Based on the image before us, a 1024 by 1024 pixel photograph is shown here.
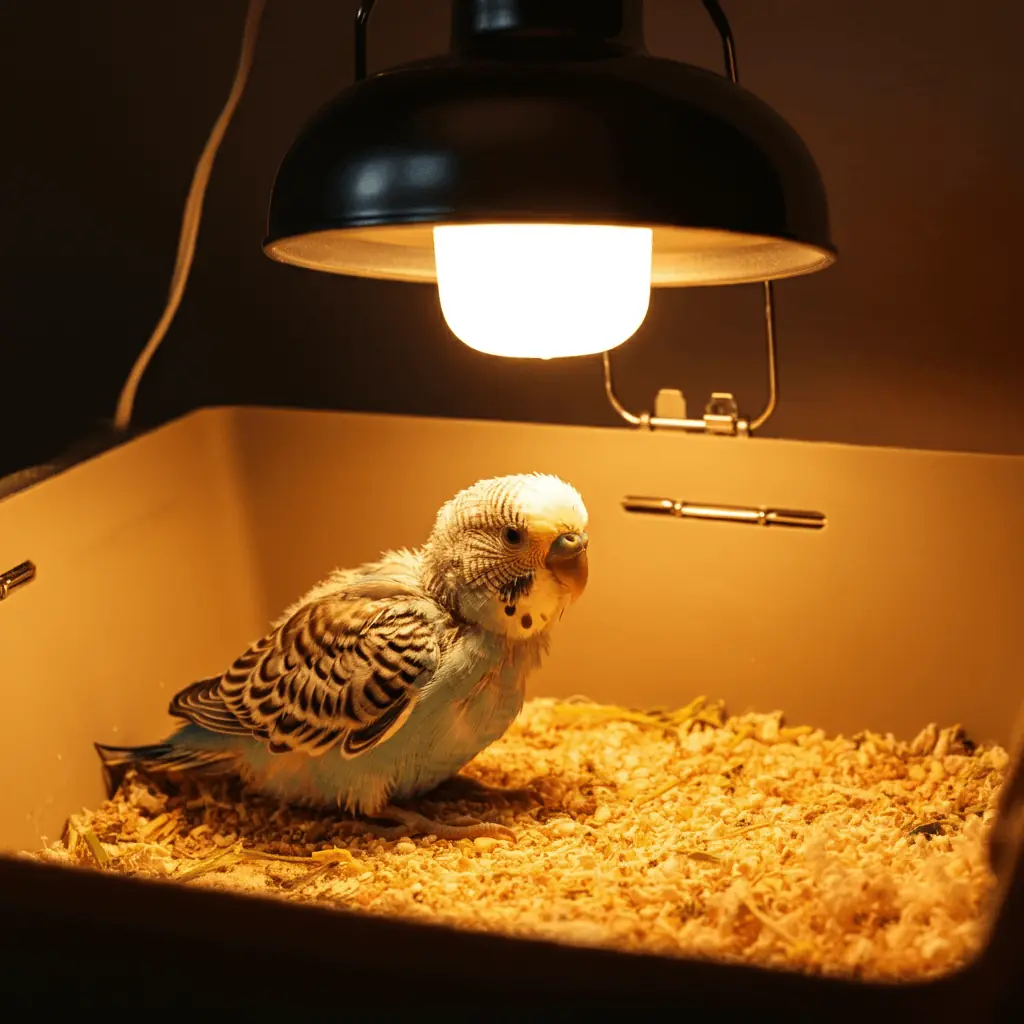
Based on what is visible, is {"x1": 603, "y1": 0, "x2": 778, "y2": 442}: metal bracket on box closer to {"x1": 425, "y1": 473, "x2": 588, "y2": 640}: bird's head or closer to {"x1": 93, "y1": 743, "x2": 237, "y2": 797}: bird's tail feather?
{"x1": 425, "y1": 473, "x2": 588, "y2": 640}: bird's head

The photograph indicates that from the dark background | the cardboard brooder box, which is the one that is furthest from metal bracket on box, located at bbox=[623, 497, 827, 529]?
the dark background

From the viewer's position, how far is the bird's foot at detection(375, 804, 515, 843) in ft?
3.28

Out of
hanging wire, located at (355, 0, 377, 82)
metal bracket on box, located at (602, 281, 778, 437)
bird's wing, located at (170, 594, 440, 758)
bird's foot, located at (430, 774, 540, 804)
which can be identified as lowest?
bird's foot, located at (430, 774, 540, 804)

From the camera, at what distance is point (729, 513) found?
1.19 meters

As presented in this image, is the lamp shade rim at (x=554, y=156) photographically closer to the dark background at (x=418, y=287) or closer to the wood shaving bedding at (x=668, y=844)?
the wood shaving bedding at (x=668, y=844)

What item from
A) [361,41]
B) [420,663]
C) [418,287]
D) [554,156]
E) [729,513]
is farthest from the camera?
[418,287]

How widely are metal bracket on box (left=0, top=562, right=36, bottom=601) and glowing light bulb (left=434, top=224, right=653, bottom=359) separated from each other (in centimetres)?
44

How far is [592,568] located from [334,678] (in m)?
0.36

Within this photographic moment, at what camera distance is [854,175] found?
1.24 m

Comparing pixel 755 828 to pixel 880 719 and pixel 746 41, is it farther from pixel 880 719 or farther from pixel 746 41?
pixel 746 41

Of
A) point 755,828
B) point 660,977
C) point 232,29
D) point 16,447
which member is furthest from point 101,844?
point 232,29

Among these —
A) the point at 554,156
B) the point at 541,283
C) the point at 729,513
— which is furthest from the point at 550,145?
the point at 729,513

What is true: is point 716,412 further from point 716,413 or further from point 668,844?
point 668,844

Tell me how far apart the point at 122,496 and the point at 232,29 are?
1.91ft
